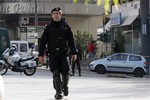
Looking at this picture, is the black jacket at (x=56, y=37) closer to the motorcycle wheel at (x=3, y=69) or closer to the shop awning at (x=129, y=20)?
the motorcycle wheel at (x=3, y=69)

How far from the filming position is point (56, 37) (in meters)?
9.84

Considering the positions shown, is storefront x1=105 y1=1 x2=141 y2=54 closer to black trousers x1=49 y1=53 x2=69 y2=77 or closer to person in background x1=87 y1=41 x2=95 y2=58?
person in background x1=87 y1=41 x2=95 y2=58

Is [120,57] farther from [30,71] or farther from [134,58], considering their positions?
[30,71]

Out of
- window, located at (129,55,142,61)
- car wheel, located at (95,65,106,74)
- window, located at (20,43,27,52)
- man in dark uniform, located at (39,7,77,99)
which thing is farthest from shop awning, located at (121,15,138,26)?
man in dark uniform, located at (39,7,77,99)

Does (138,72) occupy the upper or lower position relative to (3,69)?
lower

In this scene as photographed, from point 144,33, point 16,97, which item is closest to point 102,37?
point 144,33

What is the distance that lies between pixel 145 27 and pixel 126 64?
326 cm

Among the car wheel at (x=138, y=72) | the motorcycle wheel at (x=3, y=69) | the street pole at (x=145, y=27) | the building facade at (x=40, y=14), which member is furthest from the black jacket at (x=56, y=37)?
the building facade at (x=40, y=14)

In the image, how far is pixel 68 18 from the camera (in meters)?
54.8

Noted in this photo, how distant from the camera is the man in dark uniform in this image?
9812mm

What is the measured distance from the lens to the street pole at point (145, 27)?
28.8 meters

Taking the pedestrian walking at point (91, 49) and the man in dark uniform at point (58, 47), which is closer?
the man in dark uniform at point (58, 47)

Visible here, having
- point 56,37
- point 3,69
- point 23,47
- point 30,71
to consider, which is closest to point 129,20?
point 23,47

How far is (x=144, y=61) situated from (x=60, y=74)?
17469 millimetres
